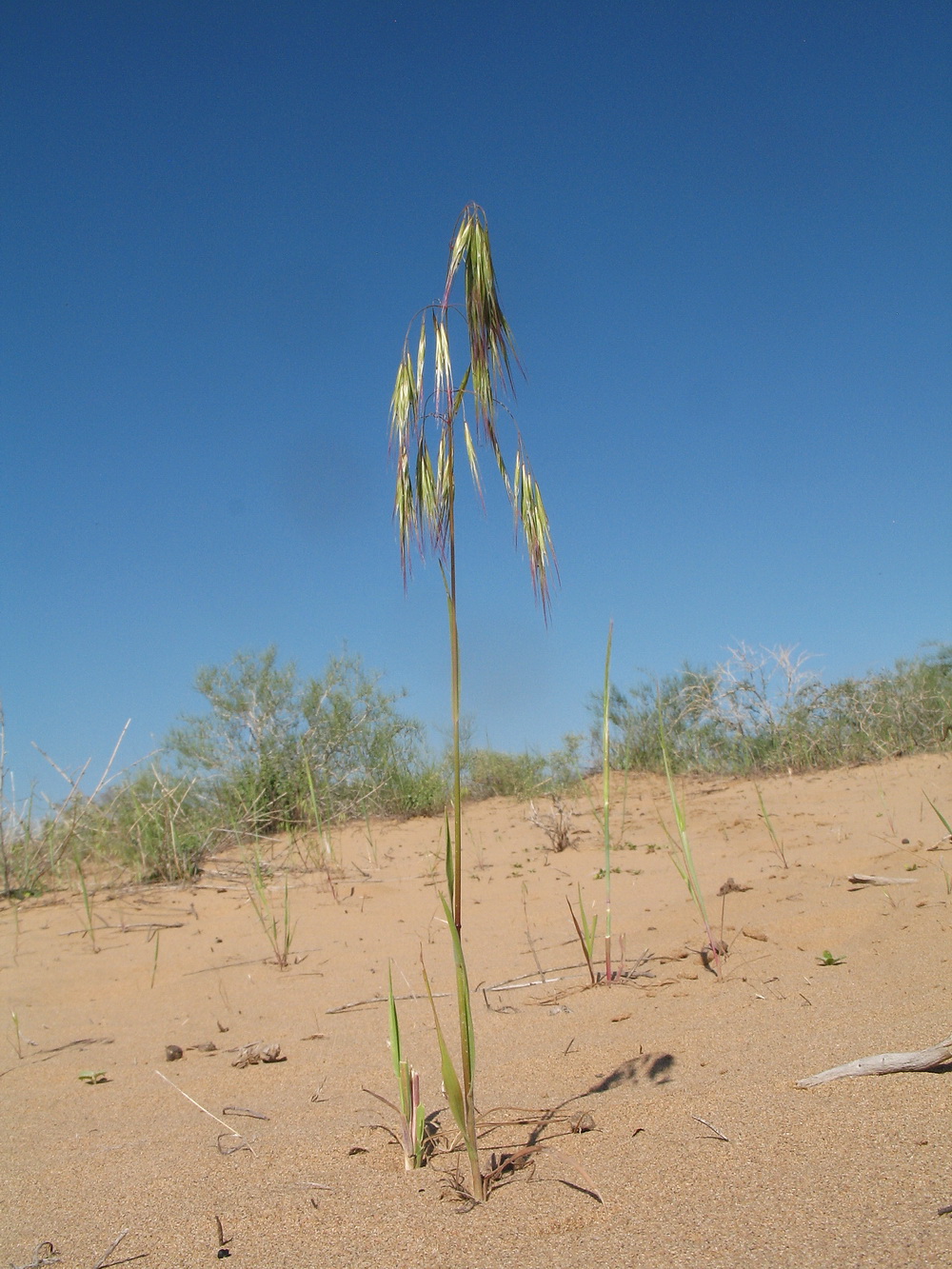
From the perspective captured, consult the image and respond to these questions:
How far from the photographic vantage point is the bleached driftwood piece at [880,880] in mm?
3393

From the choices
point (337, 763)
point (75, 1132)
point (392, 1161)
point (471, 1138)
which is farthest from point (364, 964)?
point (337, 763)

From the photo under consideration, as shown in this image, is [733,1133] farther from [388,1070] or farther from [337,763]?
[337,763]

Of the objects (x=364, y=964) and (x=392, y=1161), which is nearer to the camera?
(x=392, y=1161)

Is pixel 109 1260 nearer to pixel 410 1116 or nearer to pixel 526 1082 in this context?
pixel 410 1116

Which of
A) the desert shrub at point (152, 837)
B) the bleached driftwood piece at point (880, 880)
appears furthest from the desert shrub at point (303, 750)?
the bleached driftwood piece at point (880, 880)

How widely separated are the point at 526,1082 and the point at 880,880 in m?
2.17

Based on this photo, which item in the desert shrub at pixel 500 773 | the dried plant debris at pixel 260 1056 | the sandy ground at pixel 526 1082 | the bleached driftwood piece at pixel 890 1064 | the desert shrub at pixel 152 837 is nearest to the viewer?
the sandy ground at pixel 526 1082

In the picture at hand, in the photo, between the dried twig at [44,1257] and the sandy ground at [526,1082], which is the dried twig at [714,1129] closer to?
the sandy ground at [526,1082]

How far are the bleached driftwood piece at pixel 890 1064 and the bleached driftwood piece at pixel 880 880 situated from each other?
6.24 feet

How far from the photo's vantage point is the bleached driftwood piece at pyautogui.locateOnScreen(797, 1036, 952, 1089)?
1585mm

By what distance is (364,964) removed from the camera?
361 centimetres

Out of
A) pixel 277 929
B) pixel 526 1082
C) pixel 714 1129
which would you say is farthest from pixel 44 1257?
pixel 277 929

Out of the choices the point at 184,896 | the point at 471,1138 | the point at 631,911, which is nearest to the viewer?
the point at 471,1138

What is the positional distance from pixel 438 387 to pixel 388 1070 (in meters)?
1.81
